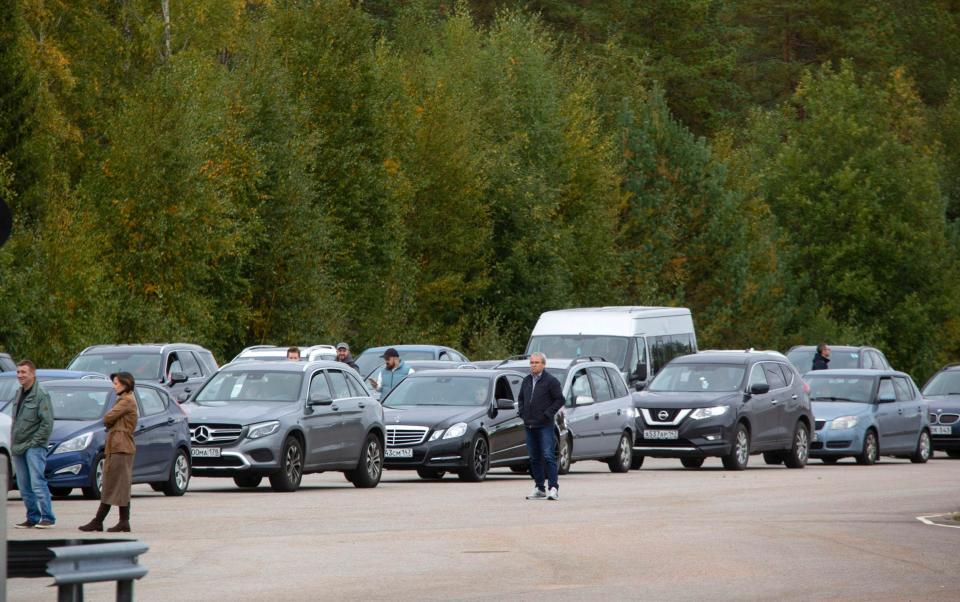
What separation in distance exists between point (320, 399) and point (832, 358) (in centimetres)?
2193

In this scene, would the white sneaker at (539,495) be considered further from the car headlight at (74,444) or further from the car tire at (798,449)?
the car tire at (798,449)

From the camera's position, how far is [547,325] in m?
36.9

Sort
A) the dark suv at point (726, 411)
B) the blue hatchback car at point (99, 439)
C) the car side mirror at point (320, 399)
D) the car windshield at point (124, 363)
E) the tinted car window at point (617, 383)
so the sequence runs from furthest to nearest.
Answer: the car windshield at point (124, 363) → the tinted car window at point (617, 383) → the dark suv at point (726, 411) → the car side mirror at point (320, 399) → the blue hatchback car at point (99, 439)

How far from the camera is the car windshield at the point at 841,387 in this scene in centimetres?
3456

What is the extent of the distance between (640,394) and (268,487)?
8117 millimetres

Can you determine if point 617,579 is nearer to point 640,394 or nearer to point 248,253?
point 640,394

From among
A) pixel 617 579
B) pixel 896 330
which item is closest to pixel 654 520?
pixel 617 579

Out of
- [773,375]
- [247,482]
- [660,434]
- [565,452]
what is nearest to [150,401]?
[247,482]

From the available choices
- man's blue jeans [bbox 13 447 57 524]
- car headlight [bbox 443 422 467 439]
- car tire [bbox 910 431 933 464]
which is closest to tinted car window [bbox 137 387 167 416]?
man's blue jeans [bbox 13 447 57 524]

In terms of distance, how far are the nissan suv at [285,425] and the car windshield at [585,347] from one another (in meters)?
10.2

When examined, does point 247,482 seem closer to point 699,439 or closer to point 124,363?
point 699,439

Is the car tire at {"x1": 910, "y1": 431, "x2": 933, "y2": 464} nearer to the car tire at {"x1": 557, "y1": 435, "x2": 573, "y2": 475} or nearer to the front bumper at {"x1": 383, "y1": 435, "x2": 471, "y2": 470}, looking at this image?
the car tire at {"x1": 557, "y1": 435, "x2": 573, "y2": 475}

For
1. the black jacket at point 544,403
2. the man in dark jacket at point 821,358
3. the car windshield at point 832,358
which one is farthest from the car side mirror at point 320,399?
the car windshield at point 832,358

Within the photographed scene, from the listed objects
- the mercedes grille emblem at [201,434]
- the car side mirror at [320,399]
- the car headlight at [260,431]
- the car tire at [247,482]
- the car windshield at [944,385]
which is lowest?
the car tire at [247,482]
